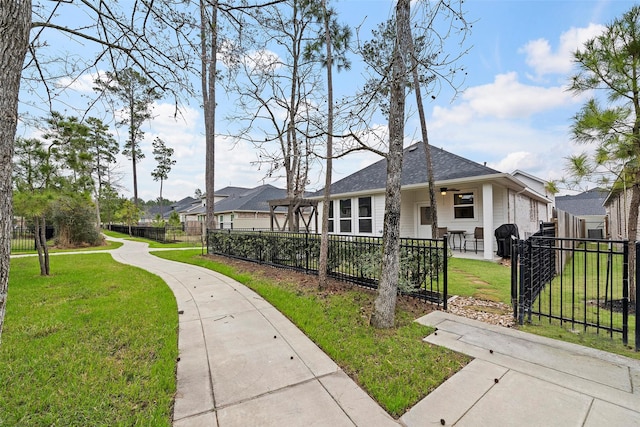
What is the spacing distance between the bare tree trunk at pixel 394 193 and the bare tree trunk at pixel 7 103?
330 cm

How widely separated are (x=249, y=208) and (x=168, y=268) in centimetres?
1604

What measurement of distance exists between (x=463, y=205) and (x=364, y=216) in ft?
14.0

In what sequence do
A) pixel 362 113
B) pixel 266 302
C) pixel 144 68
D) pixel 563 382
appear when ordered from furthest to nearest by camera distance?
pixel 266 302, pixel 362 113, pixel 144 68, pixel 563 382

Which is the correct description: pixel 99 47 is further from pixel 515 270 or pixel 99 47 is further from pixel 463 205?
pixel 463 205

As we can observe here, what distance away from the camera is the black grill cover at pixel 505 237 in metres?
9.77

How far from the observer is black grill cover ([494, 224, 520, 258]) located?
977 cm

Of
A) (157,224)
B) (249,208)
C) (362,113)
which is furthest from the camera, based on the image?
(157,224)

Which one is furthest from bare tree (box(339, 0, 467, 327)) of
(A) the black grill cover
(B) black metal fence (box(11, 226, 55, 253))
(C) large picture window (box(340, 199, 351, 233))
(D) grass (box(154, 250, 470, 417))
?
(B) black metal fence (box(11, 226, 55, 253))

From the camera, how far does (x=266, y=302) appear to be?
473cm

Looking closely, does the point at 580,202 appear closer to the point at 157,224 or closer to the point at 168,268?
the point at 168,268

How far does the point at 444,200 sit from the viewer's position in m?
12.5

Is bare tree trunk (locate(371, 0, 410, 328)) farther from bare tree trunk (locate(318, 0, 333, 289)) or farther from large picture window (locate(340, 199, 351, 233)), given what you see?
large picture window (locate(340, 199, 351, 233))

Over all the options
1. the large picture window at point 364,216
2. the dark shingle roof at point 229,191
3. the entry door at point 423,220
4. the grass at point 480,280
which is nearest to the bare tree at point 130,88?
the grass at point 480,280

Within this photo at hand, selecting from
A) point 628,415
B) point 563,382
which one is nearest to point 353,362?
point 563,382
